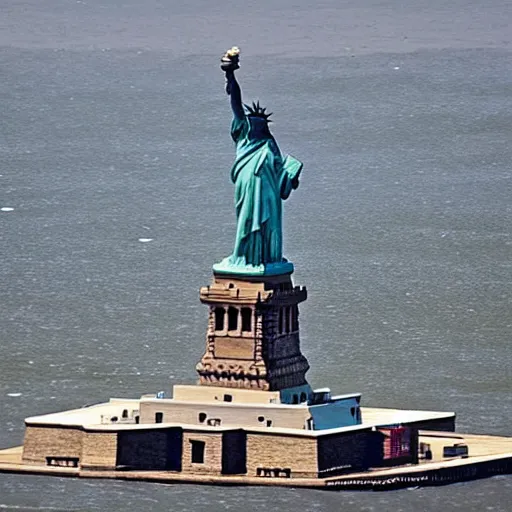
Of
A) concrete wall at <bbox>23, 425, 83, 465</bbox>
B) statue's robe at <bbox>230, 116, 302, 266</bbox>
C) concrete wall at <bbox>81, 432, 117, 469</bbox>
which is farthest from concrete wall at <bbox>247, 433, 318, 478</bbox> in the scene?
statue's robe at <bbox>230, 116, 302, 266</bbox>

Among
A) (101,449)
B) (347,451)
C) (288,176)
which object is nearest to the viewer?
(347,451)

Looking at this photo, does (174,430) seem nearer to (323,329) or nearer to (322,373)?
(322,373)

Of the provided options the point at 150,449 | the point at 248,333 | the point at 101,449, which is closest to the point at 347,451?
the point at 248,333

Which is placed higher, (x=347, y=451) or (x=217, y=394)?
(x=217, y=394)

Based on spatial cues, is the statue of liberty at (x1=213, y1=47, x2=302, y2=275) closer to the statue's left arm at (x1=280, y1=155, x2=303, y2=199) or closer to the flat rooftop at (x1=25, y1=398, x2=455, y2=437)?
the statue's left arm at (x1=280, y1=155, x2=303, y2=199)

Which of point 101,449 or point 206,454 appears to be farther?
point 101,449

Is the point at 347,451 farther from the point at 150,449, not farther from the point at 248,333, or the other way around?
the point at 150,449
